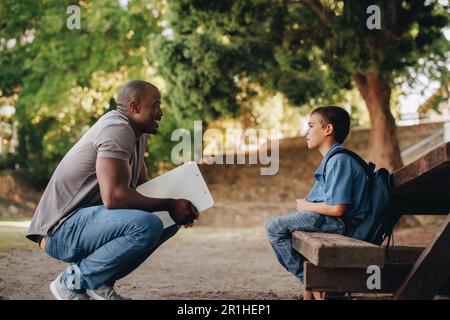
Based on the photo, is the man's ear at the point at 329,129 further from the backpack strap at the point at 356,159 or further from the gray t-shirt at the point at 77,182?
the gray t-shirt at the point at 77,182

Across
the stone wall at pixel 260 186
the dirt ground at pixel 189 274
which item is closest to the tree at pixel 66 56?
the stone wall at pixel 260 186

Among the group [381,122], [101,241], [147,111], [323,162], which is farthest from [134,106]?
[381,122]

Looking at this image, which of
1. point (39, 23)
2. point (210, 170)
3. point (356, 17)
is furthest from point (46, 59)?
point (356, 17)

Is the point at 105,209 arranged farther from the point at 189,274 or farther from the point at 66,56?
the point at 66,56

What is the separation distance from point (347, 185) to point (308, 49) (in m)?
9.67

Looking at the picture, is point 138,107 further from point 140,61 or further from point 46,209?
point 140,61

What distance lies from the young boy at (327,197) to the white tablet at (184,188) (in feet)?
1.58

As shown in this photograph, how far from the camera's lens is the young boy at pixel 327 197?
13.0 ft

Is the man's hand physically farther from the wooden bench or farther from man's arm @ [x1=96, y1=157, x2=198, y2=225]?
the wooden bench

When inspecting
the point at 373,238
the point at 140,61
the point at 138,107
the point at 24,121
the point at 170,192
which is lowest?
the point at 373,238

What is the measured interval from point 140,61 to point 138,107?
45.1 feet

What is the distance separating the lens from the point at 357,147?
21297 millimetres

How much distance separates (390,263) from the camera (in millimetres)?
3984

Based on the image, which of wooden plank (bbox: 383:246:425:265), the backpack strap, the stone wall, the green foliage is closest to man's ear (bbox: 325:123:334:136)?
the backpack strap
